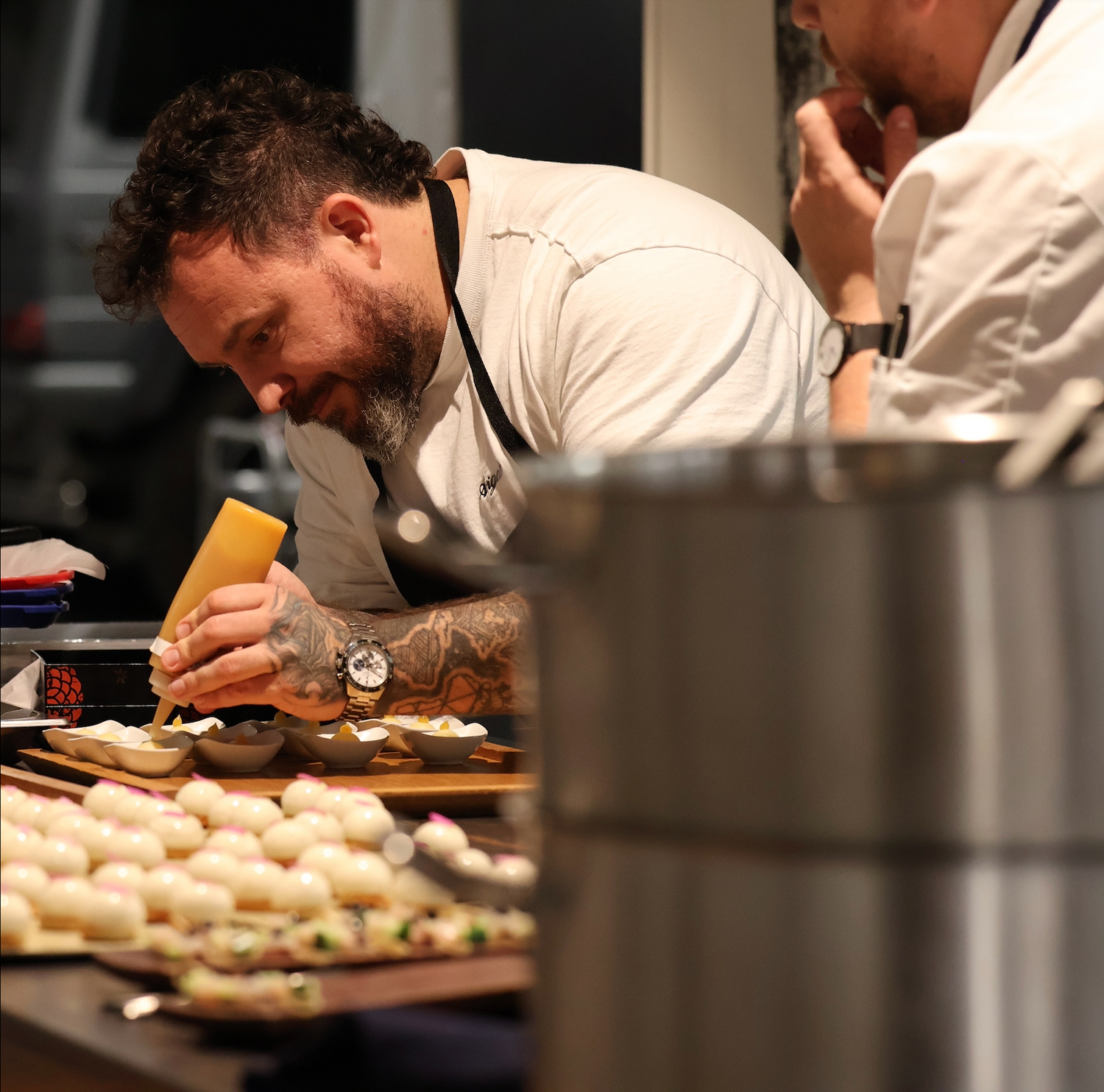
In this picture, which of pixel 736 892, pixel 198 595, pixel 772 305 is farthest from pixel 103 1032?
pixel 772 305

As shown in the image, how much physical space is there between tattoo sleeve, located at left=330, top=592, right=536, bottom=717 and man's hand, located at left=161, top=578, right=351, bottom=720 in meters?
0.09

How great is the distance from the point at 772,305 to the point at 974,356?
98 centimetres

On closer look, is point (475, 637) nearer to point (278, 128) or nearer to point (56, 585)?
point (56, 585)

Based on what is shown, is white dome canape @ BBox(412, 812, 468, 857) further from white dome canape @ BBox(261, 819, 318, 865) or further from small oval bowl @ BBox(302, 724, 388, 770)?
small oval bowl @ BBox(302, 724, 388, 770)

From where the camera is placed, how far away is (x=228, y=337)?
203 cm

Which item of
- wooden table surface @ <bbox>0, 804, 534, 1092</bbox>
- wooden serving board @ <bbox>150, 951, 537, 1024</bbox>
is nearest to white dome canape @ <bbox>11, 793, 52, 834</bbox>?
wooden table surface @ <bbox>0, 804, 534, 1092</bbox>

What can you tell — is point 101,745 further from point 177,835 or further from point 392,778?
point 177,835

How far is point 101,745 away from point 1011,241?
1139mm

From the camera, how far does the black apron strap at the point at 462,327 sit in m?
2.05

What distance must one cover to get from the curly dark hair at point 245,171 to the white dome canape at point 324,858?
4.16ft

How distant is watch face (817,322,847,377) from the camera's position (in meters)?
1.19

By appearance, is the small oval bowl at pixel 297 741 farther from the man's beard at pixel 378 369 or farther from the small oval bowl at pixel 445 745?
the man's beard at pixel 378 369

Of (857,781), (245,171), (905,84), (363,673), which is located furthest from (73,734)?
(857,781)

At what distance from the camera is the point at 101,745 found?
156cm
